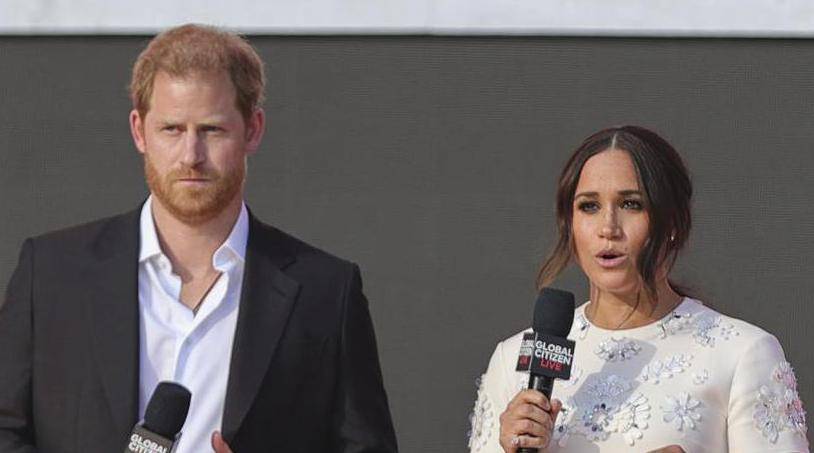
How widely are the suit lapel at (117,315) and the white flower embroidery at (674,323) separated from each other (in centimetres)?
105

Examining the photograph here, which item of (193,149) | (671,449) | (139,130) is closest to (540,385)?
(671,449)

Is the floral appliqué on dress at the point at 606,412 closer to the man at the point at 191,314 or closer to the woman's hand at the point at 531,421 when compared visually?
the woman's hand at the point at 531,421

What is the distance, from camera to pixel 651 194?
3197mm

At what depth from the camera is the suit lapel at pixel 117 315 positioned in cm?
295

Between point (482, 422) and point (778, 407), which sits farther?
point (482, 422)

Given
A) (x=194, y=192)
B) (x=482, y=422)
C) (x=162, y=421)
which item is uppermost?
(x=194, y=192)

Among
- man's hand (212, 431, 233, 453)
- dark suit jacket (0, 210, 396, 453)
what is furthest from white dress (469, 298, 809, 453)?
man's hand (212, 431, 233, 453)

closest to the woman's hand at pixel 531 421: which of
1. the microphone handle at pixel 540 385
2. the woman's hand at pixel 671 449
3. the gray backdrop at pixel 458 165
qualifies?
the microphone handle at pixel 540 385

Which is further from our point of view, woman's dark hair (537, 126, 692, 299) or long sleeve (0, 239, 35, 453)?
woman's dark hair (537, 126, 692, 299)

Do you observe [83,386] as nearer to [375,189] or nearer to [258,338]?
[258,338]

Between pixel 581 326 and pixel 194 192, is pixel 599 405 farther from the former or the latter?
pixel 194 192

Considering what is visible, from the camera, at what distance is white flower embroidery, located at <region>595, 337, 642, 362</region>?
3289 mm

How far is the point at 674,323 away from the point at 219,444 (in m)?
1.00

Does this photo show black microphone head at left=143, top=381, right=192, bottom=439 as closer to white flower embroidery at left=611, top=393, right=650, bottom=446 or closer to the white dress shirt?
the white dress shirt
